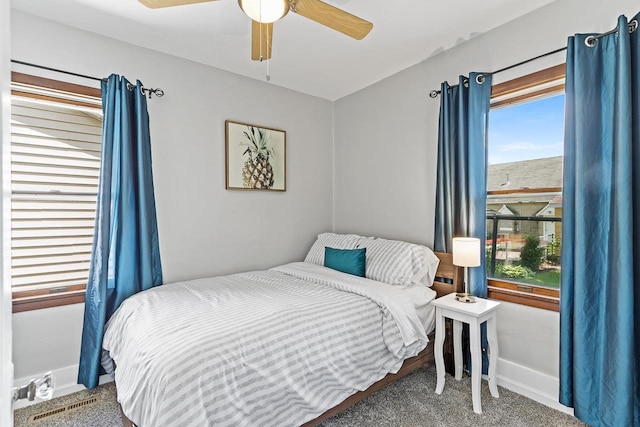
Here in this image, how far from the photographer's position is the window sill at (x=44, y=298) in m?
2.22

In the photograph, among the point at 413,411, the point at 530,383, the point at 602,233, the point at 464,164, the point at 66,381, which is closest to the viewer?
the point at 602,233

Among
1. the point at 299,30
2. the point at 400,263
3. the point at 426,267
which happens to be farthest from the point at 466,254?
the point at 299,30

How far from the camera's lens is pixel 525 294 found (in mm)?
2268

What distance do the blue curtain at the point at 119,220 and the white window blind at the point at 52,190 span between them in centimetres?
26

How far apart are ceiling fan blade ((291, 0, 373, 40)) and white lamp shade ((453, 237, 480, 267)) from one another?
1515 millimetres

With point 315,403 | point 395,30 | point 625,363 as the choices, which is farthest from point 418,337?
point 395,30

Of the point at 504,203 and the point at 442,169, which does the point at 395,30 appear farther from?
the point at 504,203

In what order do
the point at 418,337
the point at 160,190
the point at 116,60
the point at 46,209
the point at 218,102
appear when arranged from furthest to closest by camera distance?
the point at 218,102, the point at 160,190, the point at 116,60, the point at 46,209, the point at 418,337

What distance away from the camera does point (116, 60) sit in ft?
8.29

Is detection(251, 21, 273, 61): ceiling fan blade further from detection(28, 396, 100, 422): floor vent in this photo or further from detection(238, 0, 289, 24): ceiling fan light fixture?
detection(28, 396, 100, 422): floor vent

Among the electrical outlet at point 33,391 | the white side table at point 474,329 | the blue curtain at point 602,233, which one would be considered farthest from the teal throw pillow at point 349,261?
the electrical outlet at point 33,391

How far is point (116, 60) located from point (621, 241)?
3.54 m

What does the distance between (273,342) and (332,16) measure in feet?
5.68

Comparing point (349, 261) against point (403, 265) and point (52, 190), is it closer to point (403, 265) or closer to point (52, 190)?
point (403, 265)
